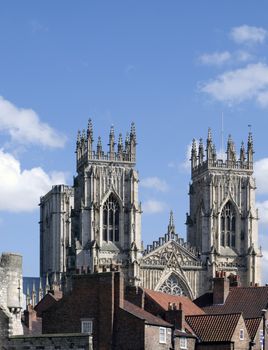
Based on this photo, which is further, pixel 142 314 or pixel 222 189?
Result: pixel 222 189

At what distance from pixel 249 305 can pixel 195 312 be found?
4.14 m

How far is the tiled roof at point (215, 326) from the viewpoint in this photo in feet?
207

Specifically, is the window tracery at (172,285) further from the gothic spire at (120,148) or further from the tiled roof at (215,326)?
the tiled roof at (215,326)

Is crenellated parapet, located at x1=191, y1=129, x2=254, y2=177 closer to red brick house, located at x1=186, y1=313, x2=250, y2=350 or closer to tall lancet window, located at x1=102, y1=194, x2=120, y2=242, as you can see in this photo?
tall lancet window, located at x1=102, y1=194, x2=120, y2=242

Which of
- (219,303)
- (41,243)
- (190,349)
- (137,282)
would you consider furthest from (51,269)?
(190,349)

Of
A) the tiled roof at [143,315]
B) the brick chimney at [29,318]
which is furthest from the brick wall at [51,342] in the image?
the brick chimney at [29,318]

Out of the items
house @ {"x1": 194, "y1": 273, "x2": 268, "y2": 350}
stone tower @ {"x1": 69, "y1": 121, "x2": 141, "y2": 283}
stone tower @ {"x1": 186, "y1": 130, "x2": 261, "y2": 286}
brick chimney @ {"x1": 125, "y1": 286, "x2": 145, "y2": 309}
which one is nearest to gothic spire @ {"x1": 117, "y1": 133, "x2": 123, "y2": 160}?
stone tower @ {"x1": 69, "y1": 121, "x2": 141, "y2": 283}

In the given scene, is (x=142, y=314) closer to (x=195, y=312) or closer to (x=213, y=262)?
(x=195, y=312)

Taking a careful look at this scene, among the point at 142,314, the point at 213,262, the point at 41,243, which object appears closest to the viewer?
the point at 142,314

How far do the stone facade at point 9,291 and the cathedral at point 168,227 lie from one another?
8080 cm

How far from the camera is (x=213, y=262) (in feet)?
456

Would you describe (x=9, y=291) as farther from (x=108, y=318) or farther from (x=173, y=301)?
(x=173, y=301)

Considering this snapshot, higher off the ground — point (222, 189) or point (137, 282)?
point (222, 189)

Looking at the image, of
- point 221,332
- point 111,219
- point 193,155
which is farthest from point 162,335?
point 193,155
